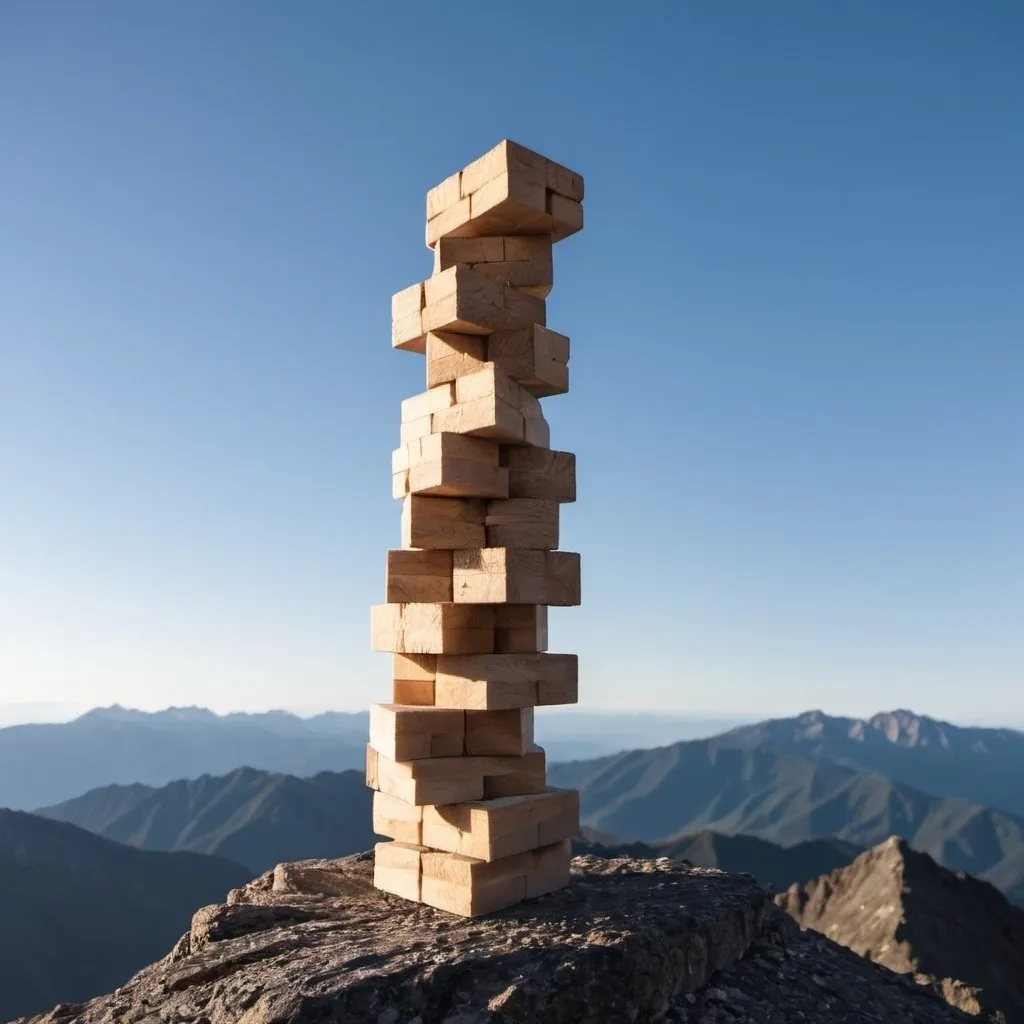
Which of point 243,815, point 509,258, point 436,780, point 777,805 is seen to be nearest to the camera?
point 436,780

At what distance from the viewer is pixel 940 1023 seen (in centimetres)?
780

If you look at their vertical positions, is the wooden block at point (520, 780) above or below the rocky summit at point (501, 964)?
above

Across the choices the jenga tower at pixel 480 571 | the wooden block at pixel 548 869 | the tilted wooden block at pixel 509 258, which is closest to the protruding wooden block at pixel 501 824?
the jenga tower at pixel 480 571

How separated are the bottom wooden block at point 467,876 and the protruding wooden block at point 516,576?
1.81 meters

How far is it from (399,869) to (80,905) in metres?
31.1

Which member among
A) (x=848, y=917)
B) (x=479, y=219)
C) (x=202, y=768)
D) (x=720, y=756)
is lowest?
(x=202, y=768)

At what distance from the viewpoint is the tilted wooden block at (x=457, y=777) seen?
616 centimetres

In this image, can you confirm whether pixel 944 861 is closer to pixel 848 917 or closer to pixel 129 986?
pixel 848 917

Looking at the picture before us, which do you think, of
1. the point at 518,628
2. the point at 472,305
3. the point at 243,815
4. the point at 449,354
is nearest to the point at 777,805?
the point at 243,815

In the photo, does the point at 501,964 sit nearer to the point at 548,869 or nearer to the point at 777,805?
the point at 548,869

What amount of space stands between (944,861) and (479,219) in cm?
7214

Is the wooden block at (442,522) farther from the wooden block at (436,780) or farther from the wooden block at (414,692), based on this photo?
the wooden block at (436,780)

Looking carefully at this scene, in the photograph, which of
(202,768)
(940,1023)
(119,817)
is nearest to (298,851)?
(119,817)

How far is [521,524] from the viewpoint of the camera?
6.59m
